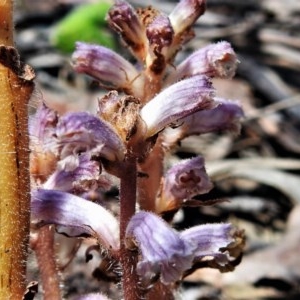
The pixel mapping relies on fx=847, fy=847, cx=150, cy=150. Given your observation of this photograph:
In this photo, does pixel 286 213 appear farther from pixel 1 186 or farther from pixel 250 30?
pixel 1 186

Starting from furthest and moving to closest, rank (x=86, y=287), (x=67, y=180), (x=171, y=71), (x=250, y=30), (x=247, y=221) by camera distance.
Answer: (x=250, y=30)
(x=247, y=221)
(x=86, y=287)
(x=171, y=71)
(x=67, y=180)

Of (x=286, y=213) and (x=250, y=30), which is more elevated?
(x=250, y=30)

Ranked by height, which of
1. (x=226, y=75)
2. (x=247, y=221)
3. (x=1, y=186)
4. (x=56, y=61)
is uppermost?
(x=56, y=61)

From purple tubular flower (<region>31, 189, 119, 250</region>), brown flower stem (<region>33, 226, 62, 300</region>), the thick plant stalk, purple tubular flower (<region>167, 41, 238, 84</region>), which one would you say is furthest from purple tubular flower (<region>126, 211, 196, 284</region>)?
purple tubular flower (<region>167, 41, 238, 84</region>)

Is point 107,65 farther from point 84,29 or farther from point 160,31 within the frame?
point 84,29

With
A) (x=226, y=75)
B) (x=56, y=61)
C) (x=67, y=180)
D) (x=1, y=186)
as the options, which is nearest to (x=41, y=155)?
(x=67, y=180)

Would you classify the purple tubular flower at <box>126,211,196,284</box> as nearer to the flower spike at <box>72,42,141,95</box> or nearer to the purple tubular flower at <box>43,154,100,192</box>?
the purple tubular flower at <box>43,154,100,192</box>

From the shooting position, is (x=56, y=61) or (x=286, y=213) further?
(x=56, y=61)
